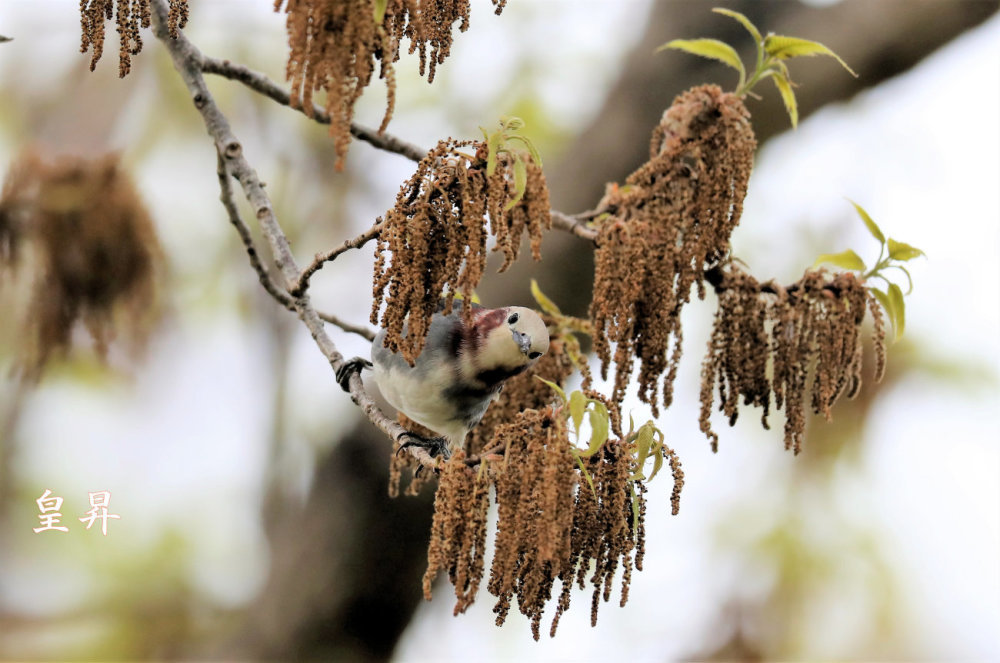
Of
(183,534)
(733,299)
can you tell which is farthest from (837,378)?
(183,534)

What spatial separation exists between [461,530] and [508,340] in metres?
0.73

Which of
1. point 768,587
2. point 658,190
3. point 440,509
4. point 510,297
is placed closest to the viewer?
point 440,509

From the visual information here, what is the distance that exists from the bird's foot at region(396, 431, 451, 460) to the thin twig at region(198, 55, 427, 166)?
579 millimetres

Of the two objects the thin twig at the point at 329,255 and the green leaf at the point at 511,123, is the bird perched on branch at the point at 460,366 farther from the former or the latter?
the green leaf at the point at 511,123

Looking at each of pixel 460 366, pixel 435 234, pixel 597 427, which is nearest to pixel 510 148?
pixel 435 234

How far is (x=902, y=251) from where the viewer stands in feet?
5.73

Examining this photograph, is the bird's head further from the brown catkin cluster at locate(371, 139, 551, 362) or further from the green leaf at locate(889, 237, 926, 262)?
the green leaf at locate(889, 237, 926, 262)

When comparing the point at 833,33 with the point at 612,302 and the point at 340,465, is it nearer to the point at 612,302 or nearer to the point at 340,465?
the point at 612,302

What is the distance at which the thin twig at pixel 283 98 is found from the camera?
1827 mm

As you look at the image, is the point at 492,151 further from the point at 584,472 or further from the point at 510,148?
the point at 584,472

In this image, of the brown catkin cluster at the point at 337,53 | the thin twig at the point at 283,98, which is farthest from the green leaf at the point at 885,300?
the brown catkin cluster at the point at 337,53

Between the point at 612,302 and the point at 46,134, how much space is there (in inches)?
118

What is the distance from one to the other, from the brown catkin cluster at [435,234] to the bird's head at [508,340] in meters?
0.54

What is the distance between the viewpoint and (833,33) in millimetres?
3111
